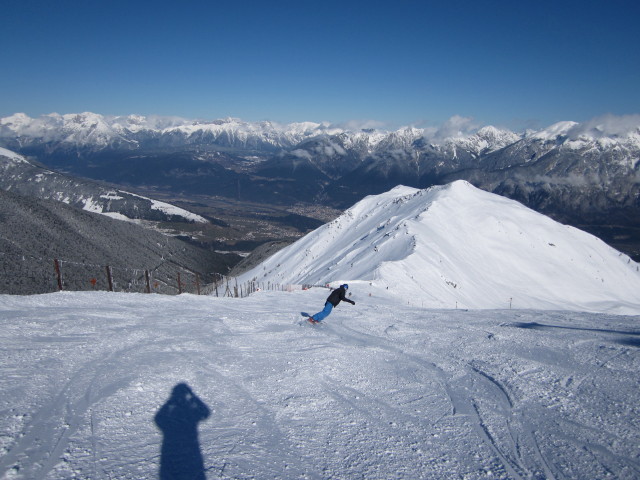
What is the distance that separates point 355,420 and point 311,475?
1.65 m

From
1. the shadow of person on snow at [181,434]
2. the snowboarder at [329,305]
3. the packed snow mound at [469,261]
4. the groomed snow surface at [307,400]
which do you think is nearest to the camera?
the shadow of person on snow at [181,434]

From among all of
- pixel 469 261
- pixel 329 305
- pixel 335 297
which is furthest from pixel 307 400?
pixel 469 261

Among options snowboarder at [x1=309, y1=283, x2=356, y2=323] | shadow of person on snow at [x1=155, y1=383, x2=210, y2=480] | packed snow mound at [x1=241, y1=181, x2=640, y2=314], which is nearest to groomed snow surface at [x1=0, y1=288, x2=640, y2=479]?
shadow of person on snow at [x1=155, y1=383, x2=210, y2=480]

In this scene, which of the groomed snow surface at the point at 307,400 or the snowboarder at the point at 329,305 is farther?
the snowboarder at the point at 329,305

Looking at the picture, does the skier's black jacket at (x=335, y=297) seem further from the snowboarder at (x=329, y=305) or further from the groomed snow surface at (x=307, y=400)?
the groomed snow surface at (x=307, y=400)

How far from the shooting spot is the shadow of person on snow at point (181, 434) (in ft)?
16.0

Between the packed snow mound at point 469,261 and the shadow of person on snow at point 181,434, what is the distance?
23.5 meters

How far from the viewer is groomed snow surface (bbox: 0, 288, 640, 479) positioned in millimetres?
5160

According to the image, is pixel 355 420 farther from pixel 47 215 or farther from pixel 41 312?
pixel 47 215

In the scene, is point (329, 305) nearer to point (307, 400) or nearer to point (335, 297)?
point (335, 297)

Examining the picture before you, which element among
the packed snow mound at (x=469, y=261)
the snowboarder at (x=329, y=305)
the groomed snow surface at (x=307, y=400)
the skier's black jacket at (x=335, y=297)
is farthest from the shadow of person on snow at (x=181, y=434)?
the packed snow mound at (x=469, y=261)

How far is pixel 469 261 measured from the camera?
4969 centimetres

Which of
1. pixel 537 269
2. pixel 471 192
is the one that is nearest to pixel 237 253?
pixel 471 192

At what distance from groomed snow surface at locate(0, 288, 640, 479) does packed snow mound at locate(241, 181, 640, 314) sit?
19.6 m
